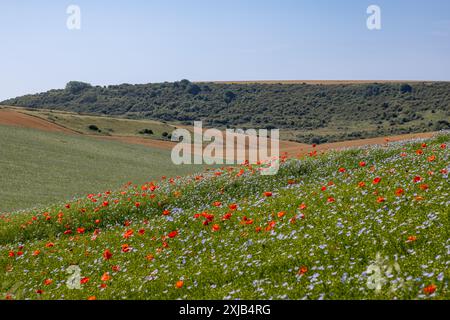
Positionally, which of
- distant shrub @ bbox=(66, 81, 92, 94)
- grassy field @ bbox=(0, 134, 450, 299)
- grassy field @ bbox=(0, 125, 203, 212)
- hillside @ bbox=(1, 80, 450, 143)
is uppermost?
distant shrub @ bbox=(66, 81, 92, 94)

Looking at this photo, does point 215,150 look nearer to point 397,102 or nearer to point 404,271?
point 404,271

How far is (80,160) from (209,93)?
12642cm

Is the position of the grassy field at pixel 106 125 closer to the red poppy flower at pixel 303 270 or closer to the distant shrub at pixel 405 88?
the red poppy flower at pixel 303 270

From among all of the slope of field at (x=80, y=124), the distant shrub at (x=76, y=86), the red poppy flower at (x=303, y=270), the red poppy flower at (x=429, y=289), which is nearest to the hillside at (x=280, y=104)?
the distant shrub at (x=76, y=86)

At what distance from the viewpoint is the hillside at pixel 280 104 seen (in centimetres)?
11300

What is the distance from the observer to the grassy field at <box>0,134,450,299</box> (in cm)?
834

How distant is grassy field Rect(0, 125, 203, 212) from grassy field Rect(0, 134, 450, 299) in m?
12.4

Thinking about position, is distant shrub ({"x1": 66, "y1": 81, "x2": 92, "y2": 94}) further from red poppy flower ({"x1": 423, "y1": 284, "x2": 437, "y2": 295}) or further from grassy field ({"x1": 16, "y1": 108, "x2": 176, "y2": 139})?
red poppy flower ({"x1": 423, "y1": 284, "x2": 437, "y2": 295})

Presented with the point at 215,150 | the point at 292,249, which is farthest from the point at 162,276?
the point at 215,150

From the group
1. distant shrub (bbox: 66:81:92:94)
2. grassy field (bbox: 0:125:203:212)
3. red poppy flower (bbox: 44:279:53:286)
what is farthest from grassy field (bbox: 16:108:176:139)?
distant shrub (bbox: 66:81:92:94)

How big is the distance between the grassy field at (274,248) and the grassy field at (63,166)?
1242 cm

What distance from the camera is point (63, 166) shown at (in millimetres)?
40906

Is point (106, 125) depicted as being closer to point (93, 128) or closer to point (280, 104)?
point (93, 128)

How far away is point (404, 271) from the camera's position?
809 centimetres
